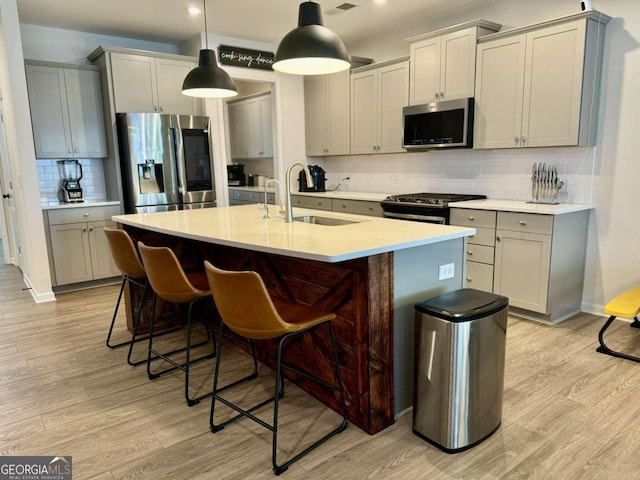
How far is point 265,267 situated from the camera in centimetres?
284

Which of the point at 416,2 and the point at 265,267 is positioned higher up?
the point at 416,2

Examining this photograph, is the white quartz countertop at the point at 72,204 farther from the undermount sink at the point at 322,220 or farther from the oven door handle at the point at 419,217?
the oven door handle at the point at 419,217

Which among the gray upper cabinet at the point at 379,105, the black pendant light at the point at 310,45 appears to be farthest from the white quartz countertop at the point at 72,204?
the black pendant light at the point at 310,45

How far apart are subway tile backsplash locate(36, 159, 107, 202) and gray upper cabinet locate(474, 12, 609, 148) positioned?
14.1 feet

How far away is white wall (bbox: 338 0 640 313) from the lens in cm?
348

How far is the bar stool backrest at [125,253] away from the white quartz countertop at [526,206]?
2.67 m

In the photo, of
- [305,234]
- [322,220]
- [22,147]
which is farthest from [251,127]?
[305,234]

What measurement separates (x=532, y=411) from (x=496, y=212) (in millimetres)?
1796

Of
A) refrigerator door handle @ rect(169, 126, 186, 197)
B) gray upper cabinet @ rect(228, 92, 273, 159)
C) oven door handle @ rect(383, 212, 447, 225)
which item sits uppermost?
gray upper cabinet @ rect(228, 92, 273, 159)

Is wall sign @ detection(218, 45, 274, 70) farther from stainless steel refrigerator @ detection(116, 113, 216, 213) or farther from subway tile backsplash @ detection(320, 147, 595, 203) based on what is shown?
subway tile backsplash @ detection(320, 147, 595, 203)

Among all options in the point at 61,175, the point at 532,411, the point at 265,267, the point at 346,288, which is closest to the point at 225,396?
the point at 265,267

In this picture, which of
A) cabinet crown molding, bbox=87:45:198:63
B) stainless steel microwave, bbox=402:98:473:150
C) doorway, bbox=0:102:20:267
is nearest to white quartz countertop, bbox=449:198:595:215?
stainless steel microwave, bbox=402:98:473:150

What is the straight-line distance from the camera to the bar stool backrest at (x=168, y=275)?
2.45 m

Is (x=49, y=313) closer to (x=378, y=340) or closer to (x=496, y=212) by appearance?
(x=378, y=340)
